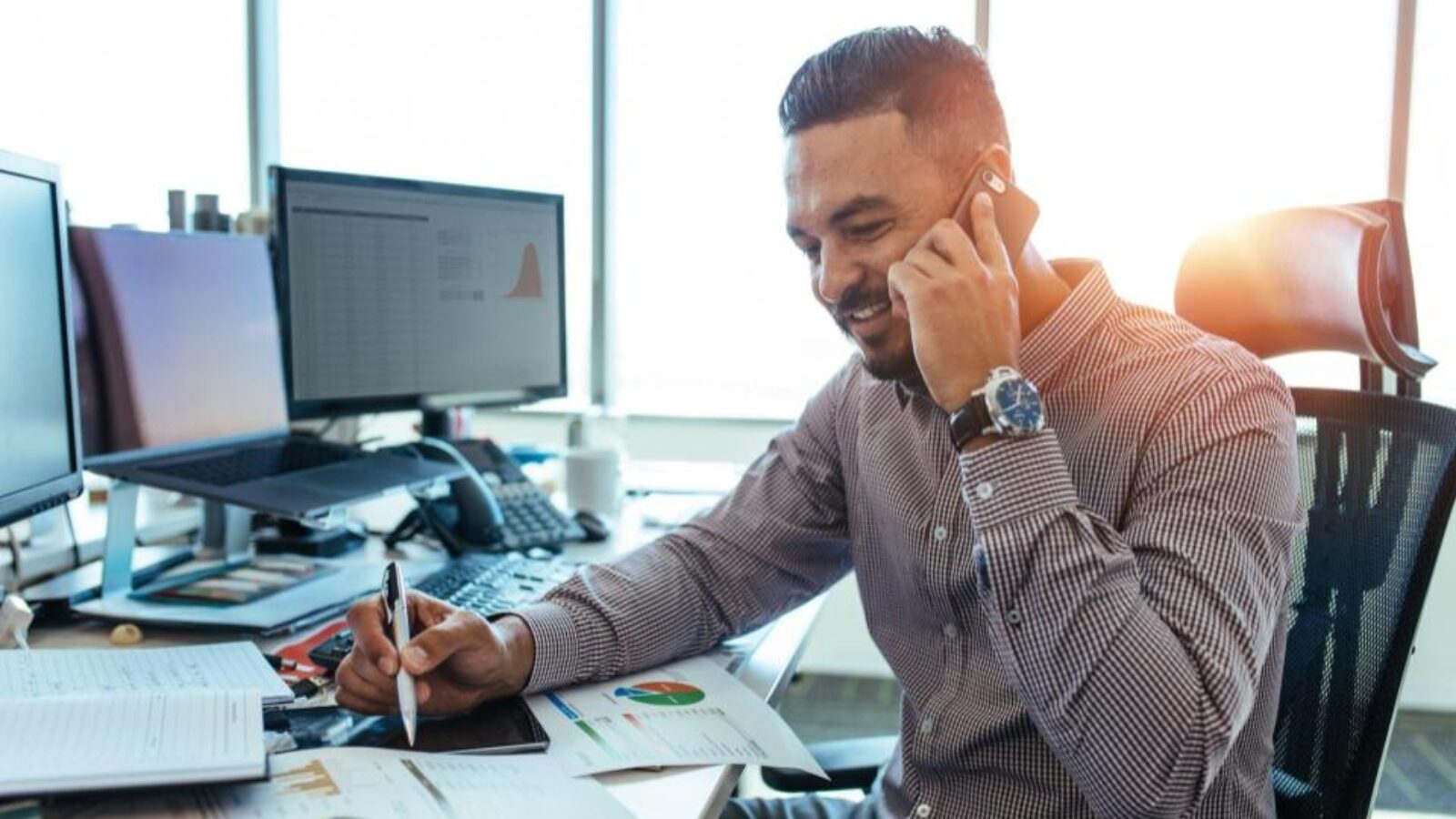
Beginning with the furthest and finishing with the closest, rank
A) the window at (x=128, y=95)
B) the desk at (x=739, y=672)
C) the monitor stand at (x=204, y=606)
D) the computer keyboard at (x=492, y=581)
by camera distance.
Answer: the window at (x=128, y=95)
the computer keyboard at (x=492, y=581)
the monitor stand at (x=204, y=606)
the desk at (x=739, y=672)

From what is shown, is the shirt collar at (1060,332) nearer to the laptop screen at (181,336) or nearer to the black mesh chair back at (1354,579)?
the black mesh chair back at (1354,579)

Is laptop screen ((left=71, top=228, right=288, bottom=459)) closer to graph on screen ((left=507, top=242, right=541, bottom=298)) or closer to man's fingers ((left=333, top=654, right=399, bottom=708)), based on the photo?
graph on screen ((left=507, top=242, right=541, bottom=298))

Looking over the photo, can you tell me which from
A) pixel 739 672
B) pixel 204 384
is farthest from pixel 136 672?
pixel 204 384

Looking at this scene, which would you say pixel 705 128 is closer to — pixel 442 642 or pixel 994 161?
pixel 994 161

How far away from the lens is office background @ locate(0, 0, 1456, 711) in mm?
3205

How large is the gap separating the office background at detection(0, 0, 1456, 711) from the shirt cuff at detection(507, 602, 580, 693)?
2.28 metres

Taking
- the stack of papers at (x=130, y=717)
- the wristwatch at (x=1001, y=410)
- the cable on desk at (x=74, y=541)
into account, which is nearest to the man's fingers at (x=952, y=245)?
the wristwatch at (x=1001, y=410)

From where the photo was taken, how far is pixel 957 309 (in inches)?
38.5

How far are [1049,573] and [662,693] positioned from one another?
1.29 feet

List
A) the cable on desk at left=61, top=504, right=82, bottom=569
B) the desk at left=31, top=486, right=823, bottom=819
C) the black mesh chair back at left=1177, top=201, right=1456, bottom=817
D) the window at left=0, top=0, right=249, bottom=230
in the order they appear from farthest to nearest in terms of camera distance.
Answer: the window at left=0, top=0, right=249, bottom=230, the cable on desk at left=61, top=504, right=82, bottom=569, the black mesh chair back at left=1177, top=201, right=1456, bottom=817, the desk at left=31, top=486, right=823, bottom=819

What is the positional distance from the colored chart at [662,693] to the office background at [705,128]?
2.30 meters

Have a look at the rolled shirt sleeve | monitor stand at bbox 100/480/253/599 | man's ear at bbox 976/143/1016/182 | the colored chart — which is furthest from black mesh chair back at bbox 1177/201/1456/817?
monitor stand at bbox 100/480/253/599

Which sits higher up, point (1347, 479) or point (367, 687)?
point (1347, 479)

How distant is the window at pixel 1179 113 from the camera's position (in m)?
3.20
